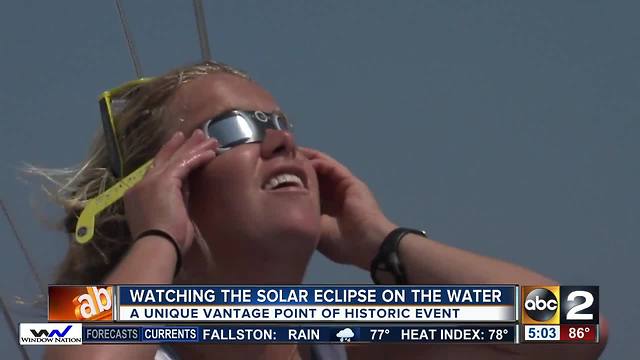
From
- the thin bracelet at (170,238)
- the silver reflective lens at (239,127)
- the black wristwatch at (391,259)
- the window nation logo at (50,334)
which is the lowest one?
the window nation logo at (50,334)

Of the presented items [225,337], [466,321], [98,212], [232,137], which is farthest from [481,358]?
[98,212]

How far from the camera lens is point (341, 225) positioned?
4.20 metres

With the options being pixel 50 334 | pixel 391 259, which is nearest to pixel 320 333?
pixel 391 259

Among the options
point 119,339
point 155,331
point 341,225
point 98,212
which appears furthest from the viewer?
point 341,225

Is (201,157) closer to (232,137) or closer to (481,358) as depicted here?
(232,137)

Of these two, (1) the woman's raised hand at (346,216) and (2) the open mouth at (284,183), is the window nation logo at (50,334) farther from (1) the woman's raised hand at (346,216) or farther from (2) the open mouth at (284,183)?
(1) the woman's raised hand at (346,216)

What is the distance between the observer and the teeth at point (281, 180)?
3525mm

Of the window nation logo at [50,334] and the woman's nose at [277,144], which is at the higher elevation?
the woman's nose at [277,144]

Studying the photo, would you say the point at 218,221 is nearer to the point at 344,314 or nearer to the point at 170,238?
the point at 170,238

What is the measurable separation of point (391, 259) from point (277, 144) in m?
0.65

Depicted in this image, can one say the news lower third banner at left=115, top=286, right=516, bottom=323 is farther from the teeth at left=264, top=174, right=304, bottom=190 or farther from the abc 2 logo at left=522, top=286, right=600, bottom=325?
the teeth at left=264, top=174, right=304, bottom=190

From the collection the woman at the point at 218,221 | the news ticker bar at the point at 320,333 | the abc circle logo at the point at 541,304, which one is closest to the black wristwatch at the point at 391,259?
the woman at the point at 218,221

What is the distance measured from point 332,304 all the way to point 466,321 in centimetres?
46

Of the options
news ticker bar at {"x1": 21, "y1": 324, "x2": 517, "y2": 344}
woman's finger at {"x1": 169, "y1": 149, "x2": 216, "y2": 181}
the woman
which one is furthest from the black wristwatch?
woman's finger at {"x1": 169, "y1": 149, "x2": 216, "y2": 181}
